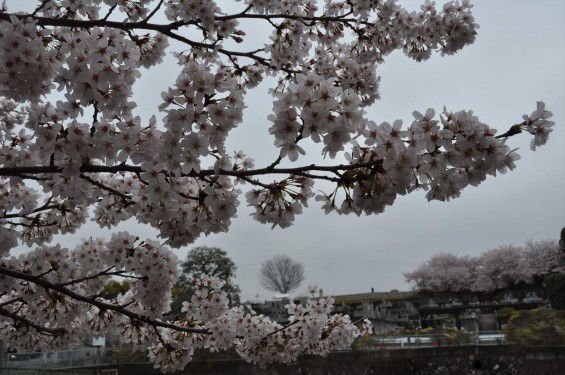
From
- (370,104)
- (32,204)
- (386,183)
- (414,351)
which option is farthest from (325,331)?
(414,351)

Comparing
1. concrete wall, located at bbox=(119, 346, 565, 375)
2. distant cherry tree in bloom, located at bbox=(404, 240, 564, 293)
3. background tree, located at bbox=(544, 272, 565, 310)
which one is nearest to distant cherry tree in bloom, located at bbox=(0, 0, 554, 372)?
concrete wall, located at bbox=(119, 346, 565, 375)

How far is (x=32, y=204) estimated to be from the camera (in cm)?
493

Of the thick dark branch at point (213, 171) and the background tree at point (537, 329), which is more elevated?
the thick dark branch at point (213, 171)

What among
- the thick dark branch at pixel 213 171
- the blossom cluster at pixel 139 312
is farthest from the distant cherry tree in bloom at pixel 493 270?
the thick dark branch at pixel 213 171

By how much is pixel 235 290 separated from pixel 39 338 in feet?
129

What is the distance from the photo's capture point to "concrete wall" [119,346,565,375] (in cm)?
1670

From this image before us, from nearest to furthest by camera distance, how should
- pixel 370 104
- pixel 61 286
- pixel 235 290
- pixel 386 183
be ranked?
pixel 386 183 < pixel 61 286 < pixel 370 104 < pixel 235 290

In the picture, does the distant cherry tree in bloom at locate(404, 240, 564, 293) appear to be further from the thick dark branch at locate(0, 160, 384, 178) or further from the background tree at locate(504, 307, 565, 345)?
the thick dark branch at locate(0, 160, 384, 178)

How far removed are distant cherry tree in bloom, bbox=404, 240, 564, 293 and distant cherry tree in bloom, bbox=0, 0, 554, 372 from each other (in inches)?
1519

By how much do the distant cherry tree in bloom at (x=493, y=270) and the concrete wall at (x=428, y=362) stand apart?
947 inches

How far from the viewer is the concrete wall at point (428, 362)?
16.7m

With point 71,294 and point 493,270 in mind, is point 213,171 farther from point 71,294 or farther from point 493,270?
point 493,270

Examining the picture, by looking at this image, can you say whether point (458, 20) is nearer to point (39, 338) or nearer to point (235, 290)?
point (39, 338)

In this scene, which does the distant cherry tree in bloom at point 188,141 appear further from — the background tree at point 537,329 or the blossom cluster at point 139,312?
the background tree at point 537,329
